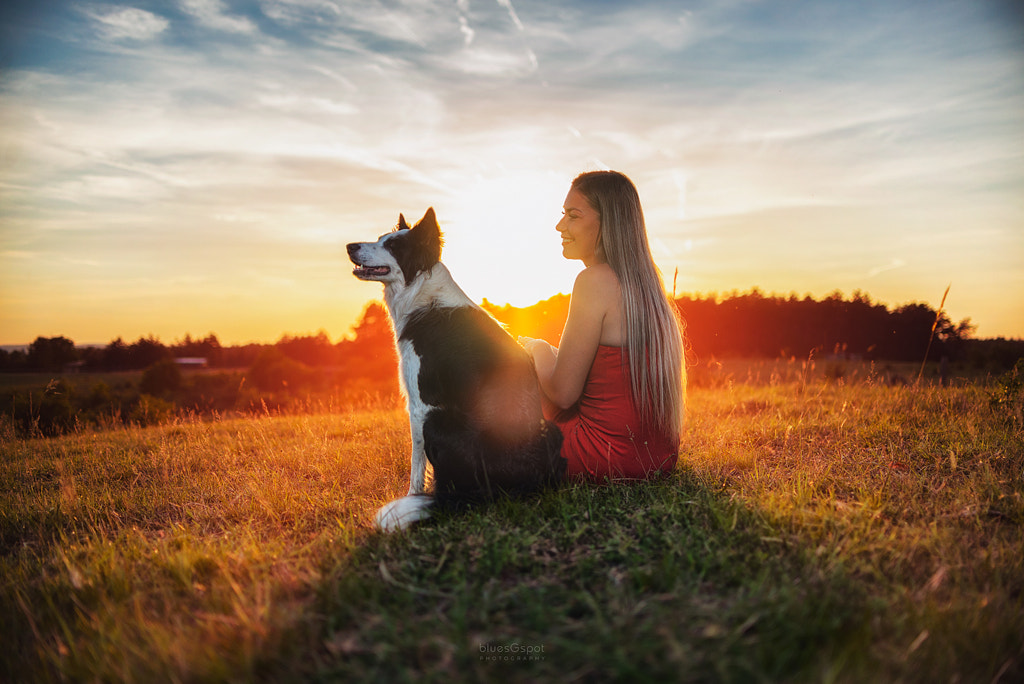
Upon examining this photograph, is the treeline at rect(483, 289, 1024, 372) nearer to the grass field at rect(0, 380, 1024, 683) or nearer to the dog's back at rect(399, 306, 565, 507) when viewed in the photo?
the dog's back at rect(399, 306, 565, 507)

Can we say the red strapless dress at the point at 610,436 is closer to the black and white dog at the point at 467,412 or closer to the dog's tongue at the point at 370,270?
the black and white dog at the point at 467,412

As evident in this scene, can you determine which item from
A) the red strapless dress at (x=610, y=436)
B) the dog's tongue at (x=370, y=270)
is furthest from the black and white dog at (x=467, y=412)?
the dog's tongue at (x=370, y=270)

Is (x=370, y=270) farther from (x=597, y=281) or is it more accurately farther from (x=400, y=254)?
(x=597, y=281)

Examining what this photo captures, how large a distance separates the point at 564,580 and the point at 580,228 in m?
2.50

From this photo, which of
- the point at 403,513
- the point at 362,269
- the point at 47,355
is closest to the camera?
the point at 403,513


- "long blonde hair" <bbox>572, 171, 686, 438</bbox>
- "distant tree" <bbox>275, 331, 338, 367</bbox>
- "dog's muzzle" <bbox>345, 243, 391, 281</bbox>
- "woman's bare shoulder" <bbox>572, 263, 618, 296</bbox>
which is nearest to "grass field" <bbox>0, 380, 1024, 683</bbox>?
"long blonde hair" <bbox>572, 171, 686, 438</bbox>

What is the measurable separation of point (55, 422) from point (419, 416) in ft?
29.8

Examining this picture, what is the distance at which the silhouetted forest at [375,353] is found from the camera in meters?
6.94

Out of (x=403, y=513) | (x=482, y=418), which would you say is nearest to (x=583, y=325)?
(x=482, y=418)

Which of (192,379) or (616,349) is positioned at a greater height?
(616,349)

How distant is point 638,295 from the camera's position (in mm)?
3637

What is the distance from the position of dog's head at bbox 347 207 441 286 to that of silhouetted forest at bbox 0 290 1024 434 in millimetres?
381

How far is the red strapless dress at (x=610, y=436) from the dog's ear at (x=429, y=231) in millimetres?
1507

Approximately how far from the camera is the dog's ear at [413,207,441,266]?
3934mm
